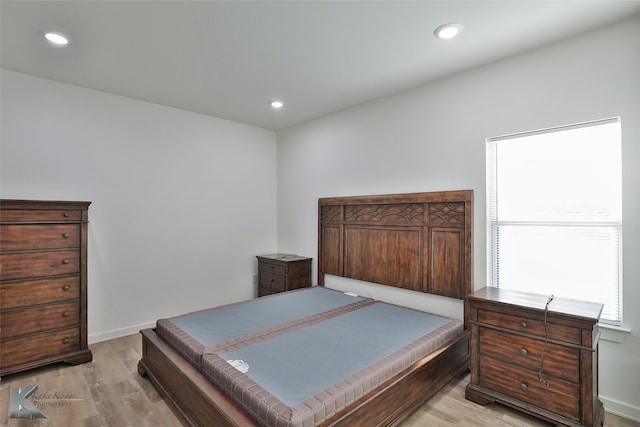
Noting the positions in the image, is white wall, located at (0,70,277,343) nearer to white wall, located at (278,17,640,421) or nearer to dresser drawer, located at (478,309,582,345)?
white wall, located at (278,17,640,421)

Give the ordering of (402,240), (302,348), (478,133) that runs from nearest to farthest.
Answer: (302,348) → (478,133) → (402,240)

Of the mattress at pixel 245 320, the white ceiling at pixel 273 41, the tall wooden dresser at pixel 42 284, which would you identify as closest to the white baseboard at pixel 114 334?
the tall wooden dresser at pixel 42 284

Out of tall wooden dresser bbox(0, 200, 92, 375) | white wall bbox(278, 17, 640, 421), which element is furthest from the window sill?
tall wooden dresser bbox(0, 200, 92, 375)

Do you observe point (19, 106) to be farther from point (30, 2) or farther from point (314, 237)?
point (314, 237)

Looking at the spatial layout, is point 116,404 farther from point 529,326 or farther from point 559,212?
point 559,212

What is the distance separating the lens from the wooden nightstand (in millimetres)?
4113

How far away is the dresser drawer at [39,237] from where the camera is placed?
2.55 meters

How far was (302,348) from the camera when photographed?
7.09ft

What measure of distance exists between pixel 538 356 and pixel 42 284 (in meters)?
3.81

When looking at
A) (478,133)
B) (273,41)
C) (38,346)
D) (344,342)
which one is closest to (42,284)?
(38,346)

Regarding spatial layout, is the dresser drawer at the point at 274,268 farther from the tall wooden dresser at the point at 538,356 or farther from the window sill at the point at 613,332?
the window sill at the point at 613,332

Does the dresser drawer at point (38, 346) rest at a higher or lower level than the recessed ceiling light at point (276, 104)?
lower

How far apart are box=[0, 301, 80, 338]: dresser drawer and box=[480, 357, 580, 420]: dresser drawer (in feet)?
11.2

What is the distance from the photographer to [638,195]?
2.09 metres
